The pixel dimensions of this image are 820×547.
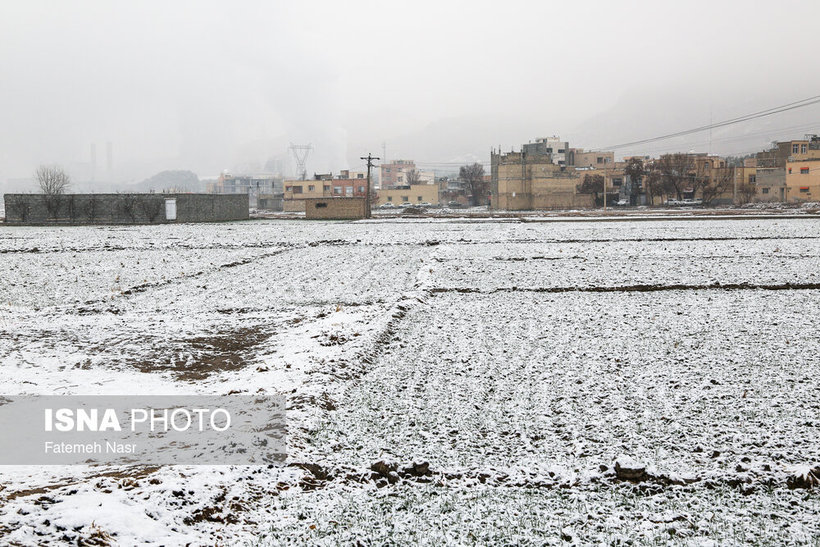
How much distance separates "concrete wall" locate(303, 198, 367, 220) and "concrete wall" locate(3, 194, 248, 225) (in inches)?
394

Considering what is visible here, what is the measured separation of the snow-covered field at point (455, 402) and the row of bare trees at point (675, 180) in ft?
326

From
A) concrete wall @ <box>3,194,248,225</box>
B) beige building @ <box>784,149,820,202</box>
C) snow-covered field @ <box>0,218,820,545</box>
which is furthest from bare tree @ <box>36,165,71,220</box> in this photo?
beige building @ <box>784,149,820,202</box>

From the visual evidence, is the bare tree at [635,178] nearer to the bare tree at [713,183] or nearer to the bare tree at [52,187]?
the bare tree at [713,183]

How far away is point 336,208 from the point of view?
2756 inches

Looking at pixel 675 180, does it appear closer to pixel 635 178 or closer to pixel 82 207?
pixel 635 178

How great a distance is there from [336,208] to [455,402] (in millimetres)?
63479

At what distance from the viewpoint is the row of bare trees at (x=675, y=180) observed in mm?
109875

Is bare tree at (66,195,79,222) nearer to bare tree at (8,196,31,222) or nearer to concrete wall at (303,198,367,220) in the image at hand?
bare tree at (8,196,31,222)

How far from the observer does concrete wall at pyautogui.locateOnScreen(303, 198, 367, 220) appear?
229 feet

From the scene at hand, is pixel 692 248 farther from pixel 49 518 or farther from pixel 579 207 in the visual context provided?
pixel 579 207

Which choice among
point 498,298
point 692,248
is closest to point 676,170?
point 692,248

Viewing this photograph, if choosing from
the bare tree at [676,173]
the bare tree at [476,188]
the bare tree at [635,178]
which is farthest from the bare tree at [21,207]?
the bare tree at [676,173]

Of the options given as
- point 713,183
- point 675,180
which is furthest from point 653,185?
point 713,183

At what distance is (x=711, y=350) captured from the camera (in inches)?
385
